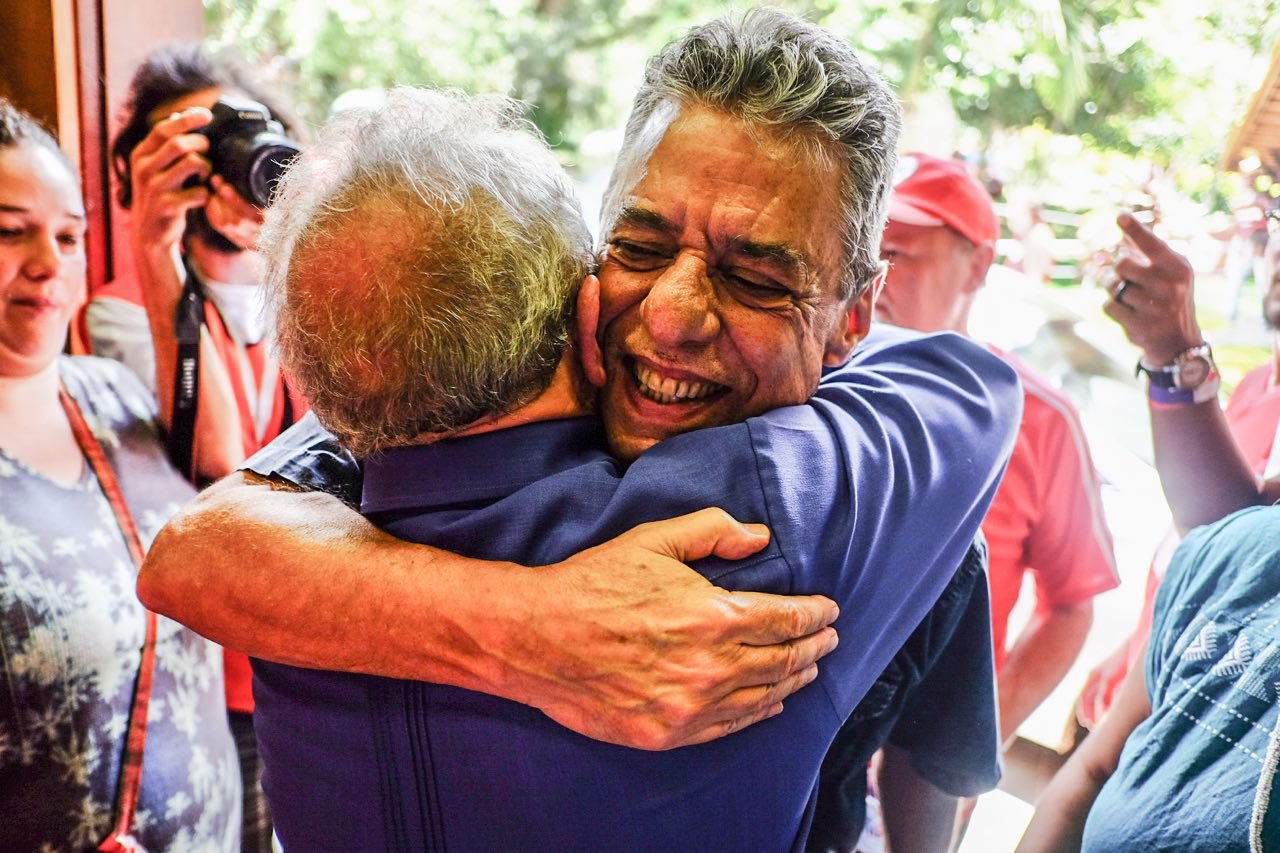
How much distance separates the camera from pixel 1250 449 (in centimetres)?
140

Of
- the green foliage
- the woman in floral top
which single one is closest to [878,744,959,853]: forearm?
the green foliage

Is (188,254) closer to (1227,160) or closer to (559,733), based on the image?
(559,733)

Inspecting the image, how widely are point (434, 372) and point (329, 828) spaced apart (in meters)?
0.51

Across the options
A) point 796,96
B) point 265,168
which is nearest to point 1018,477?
point 796,96

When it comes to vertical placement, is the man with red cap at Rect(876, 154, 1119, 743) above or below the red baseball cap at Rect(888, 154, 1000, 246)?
below

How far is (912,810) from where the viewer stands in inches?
63.1

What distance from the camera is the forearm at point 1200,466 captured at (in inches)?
54.9

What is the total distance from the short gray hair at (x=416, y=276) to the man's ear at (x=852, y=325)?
0.41 metres

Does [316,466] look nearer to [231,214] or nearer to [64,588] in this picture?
[64,588]

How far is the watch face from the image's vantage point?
1.43 m

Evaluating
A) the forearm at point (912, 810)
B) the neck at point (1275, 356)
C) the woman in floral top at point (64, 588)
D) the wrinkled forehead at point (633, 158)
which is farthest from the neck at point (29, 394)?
the neck at point (1275, 356)

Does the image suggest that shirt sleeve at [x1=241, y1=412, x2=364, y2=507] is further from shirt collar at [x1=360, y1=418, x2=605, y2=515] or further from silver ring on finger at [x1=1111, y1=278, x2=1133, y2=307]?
silver ring on finger at [x1=1111, y1=278, x2=1133, y2=307]

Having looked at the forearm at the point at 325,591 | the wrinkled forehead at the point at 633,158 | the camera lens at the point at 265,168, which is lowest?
the forearm at the point at 325,591

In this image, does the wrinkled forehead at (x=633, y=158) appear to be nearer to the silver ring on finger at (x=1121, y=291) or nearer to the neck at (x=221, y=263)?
the silver ring on finger at (x=1121, y=291)
